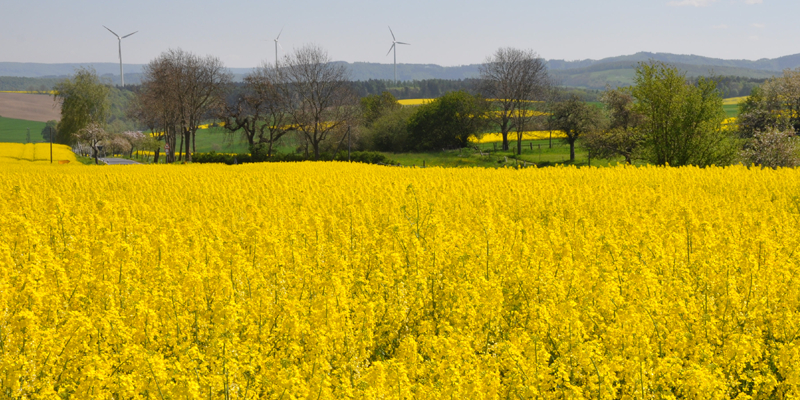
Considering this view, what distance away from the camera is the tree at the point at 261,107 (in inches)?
2881

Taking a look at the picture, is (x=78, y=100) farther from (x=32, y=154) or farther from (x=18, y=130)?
(x=18, y=130)

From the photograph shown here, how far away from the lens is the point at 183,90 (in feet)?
221

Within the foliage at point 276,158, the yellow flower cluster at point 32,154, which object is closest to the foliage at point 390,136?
the foliage at point 276,158

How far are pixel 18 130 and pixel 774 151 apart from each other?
590ft

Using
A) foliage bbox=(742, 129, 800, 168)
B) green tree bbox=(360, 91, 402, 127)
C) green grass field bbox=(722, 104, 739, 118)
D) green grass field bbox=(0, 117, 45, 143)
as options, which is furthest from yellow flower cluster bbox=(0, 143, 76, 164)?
green grass field bbox=(722, 104, 739, 118)

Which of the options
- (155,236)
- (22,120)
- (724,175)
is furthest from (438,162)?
(22,120)

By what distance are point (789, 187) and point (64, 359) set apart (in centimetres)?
1965

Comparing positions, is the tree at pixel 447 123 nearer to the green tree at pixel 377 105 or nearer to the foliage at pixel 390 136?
the foliage at pixel 390 136

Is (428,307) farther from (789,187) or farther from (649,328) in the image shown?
(789,187)

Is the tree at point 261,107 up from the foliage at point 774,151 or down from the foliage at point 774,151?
up

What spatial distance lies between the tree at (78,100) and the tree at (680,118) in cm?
9073

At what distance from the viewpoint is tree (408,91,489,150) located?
80.1 meters

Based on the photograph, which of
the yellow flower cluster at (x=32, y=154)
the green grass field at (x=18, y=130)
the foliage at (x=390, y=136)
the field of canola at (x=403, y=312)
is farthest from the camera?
the green grass field at (x=18, y=130)

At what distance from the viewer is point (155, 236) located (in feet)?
29.3
